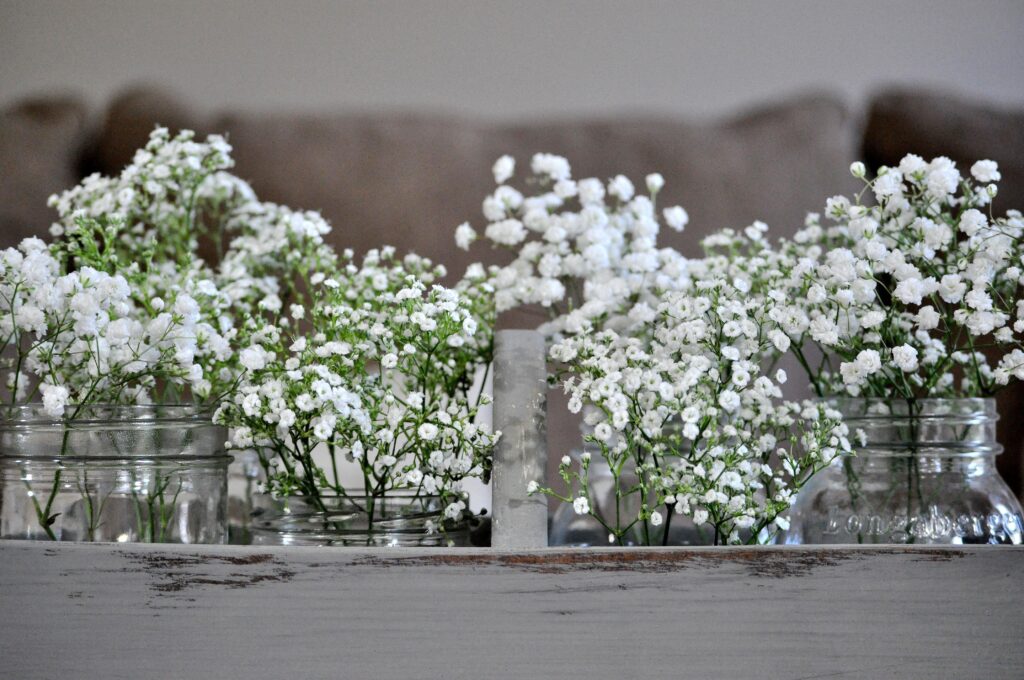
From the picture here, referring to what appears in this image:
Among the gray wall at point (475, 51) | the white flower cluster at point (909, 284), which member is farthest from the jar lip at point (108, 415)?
the gray wall at point (475, 51)

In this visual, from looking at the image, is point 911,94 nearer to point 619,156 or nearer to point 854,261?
point 619,156

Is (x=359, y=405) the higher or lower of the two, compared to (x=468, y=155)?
lower

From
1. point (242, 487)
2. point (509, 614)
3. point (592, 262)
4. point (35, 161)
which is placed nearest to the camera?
point (509, 614)

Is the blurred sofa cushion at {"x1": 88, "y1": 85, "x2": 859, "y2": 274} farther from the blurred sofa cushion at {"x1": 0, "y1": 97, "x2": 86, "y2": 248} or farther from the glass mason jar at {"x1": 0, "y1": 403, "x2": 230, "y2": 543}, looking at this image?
the glass mason jar at {"x1": 0, "y1": 403, "x2": 230, "y2": 543}

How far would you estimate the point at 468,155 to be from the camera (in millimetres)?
1563

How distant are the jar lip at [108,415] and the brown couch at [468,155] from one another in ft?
2.89

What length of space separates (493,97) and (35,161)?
79 cm

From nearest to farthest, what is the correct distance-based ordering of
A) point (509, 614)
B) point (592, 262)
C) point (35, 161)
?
point (509, 614) < point (592, 262) < point (35, 161)

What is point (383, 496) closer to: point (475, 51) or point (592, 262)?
point (592, 262)

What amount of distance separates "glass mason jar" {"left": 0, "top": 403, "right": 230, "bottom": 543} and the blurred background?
909 millimetres

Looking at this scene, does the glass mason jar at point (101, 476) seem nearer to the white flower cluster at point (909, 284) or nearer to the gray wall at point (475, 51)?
the white flower cluster at point (909, 284)

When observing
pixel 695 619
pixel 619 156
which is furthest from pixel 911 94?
pixel 695 619

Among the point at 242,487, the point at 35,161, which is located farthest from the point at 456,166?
the point at 242,487

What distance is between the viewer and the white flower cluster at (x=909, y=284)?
0.60 metres
